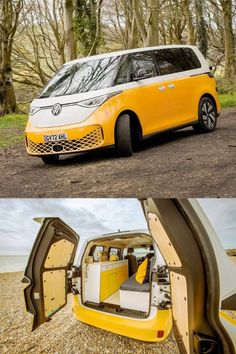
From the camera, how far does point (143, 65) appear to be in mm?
1996

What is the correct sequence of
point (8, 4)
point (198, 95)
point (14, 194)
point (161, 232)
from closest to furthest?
1. point (161, 232)
2. point (14, 194)
3. point (198, 95)
4. point (8, 4)

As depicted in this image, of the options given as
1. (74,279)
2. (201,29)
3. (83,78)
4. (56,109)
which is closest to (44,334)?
(74,279)

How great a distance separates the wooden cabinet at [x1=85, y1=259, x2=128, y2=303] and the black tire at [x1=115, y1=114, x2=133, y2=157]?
1.20 feet

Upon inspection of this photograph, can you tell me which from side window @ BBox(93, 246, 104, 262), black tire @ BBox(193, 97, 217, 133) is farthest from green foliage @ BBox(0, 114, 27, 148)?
black tire @ BBox(193, 97, 217, 133)

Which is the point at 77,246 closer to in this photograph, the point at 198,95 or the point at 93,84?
the point at 93,84

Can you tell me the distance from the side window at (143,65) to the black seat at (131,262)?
59cm

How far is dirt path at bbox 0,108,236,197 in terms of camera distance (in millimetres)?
1865

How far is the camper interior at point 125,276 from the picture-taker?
1.65m

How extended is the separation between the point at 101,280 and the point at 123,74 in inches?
27.0

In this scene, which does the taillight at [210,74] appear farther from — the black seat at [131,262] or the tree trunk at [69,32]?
the black seat at [131,262]

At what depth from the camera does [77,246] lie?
1741 mm

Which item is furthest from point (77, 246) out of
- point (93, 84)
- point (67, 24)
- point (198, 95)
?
point (67, 24)

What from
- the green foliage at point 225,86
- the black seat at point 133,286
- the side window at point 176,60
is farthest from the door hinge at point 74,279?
the green foliage at point 225,86

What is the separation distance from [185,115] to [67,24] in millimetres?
537
